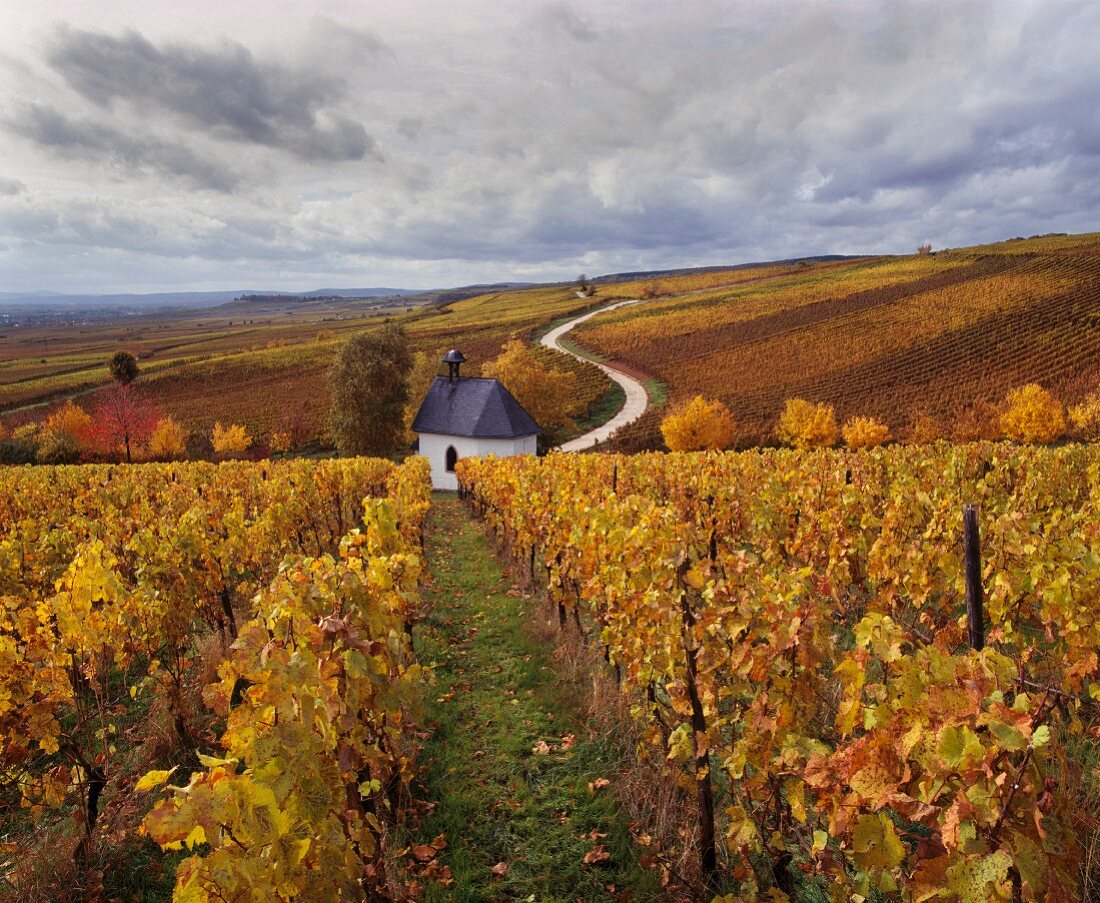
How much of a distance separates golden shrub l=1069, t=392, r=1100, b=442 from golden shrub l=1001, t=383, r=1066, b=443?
620 millimetres

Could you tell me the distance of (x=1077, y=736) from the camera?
501cm

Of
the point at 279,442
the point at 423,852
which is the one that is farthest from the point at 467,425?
the point at 423,852

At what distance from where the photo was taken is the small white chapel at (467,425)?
111ft

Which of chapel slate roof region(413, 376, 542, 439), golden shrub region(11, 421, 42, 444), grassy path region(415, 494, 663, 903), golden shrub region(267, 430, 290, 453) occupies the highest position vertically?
chapel slate roof region(413, 376, 542, 439)

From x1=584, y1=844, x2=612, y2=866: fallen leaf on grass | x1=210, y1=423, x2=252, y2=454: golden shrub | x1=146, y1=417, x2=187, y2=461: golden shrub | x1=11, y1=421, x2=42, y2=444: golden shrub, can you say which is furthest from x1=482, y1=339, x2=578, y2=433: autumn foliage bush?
x1=584, y1=844, x2=612, y2=866: fallen leaf on grass

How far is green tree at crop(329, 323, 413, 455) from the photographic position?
35500 millimetres

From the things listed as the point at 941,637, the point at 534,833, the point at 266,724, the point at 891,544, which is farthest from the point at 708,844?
the point at 891,544

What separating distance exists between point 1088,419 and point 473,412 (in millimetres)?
32865

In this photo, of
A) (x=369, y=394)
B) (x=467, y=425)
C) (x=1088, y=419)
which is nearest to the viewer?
(x=1088, y=419)

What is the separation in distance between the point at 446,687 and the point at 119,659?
10.9 ft

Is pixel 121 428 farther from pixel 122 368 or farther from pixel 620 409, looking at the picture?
pixel 620 409

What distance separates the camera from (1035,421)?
3272 cm

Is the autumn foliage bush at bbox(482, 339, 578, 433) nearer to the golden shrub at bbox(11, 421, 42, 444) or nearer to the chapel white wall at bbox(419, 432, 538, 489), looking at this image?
the chapel white wall at bbox(419, 432, 538, 489)

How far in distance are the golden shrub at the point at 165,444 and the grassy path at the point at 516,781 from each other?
139 ft
